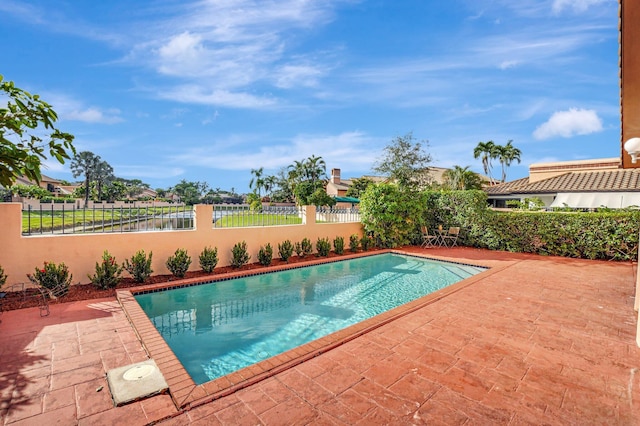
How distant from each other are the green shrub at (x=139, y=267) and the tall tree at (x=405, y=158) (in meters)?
17.6

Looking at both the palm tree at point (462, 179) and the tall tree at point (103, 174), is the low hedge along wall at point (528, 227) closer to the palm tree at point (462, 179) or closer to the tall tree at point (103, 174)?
the palm tree at point (462, 179)

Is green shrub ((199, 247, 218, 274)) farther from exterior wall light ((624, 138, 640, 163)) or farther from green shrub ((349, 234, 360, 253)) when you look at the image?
exterior wall light ((624, 138, 640, 163))

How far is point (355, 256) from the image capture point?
12.8 meters

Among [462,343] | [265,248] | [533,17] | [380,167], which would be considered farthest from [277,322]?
[380,167]

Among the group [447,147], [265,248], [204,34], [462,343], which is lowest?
[462,343]

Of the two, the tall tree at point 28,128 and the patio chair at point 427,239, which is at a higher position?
the tall tree at point 28,128

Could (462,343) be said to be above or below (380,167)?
below

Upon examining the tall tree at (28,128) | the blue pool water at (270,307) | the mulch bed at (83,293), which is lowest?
the blue pool water at (270,307)

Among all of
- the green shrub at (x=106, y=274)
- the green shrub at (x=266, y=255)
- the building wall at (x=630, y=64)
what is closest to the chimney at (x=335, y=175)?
the green shrub at (x=266, y=255)

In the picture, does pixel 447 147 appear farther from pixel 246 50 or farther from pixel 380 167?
pixel 246 50

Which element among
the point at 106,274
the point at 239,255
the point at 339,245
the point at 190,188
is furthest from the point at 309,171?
the point at 190,188

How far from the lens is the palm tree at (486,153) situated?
4941 cm

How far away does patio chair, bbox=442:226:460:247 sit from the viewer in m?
14.8

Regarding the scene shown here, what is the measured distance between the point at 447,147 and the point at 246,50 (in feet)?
52.7
